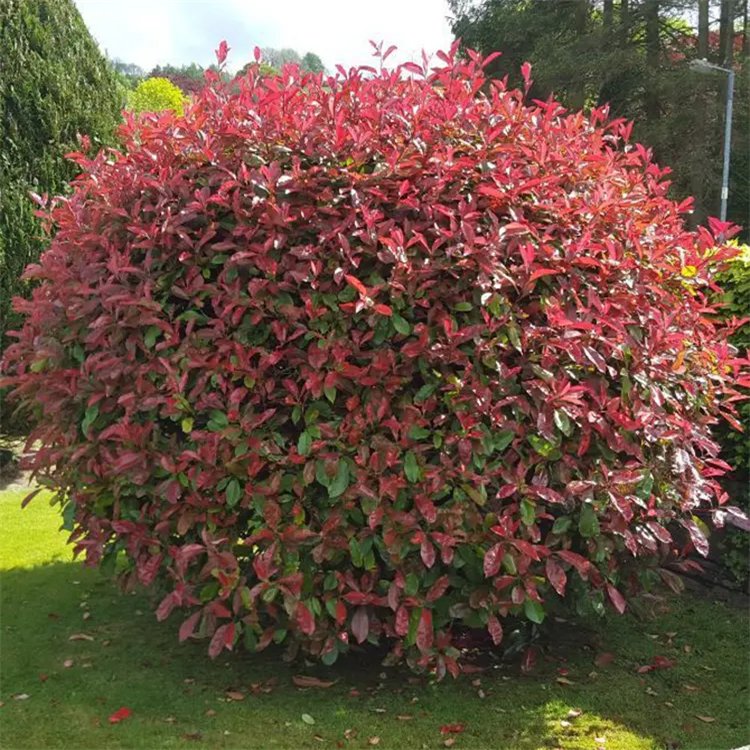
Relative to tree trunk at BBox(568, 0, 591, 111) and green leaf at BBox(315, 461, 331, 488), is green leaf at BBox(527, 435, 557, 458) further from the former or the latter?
tree trunk at BBox(568, 0, 591, 111)

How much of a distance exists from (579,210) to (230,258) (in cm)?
138

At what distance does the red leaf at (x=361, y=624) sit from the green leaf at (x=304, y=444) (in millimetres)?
615

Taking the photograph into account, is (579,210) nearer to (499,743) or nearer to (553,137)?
(553,137)

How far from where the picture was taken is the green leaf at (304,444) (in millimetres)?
3111

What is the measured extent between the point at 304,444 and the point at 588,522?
42.0 inches

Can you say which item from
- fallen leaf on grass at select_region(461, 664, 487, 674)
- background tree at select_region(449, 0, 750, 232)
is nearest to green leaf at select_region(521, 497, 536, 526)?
fallen leaf on grass at select_region(461, 664, 487, 674)

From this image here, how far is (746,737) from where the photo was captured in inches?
130

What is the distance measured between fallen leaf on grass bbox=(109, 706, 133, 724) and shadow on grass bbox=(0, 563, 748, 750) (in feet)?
0.08

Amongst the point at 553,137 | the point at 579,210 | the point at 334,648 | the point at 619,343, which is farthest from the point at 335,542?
the point at 553,137

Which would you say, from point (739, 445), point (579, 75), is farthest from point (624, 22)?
point (739, 445)

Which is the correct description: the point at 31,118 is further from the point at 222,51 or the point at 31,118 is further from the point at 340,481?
the point at 340,481

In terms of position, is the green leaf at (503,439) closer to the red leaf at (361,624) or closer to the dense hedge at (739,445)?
the red leaf at (361,624)

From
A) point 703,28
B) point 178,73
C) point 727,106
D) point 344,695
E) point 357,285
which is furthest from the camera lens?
point 178,73

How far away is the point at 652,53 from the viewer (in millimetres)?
24109
